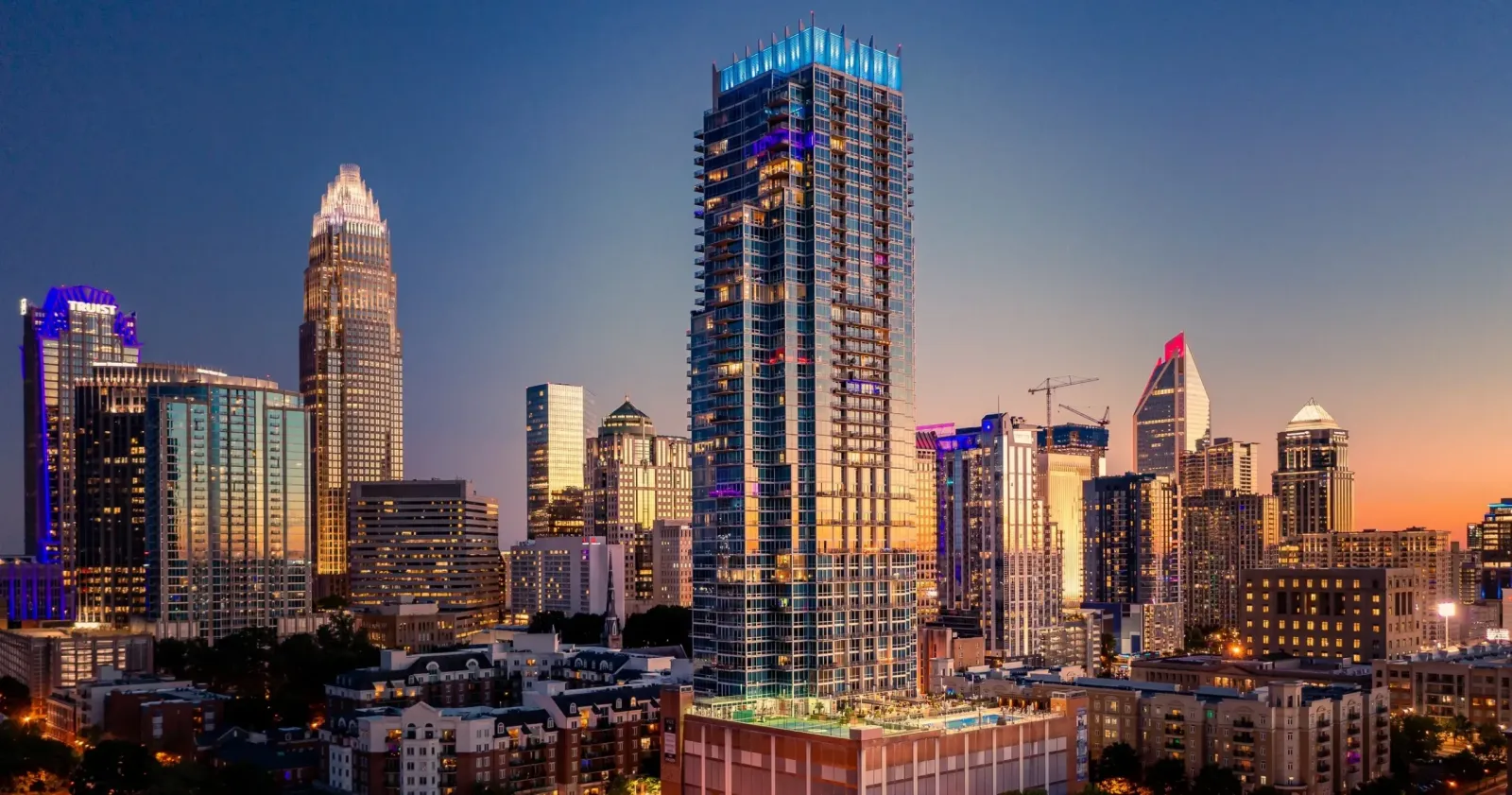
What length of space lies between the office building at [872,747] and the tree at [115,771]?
44518 mm

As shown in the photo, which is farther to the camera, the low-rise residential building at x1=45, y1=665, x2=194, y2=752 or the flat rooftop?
the low-rise residential building at x1=45, y1=665, x2=194, y2=752

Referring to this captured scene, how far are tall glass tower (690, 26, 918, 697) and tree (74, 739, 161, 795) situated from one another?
155ft

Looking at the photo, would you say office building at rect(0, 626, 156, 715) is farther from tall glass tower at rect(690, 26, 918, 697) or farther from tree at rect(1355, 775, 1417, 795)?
tree at rect(1355, 775, 1417, 795)

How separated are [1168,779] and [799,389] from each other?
48556mm

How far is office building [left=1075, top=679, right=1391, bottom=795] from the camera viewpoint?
126 meters

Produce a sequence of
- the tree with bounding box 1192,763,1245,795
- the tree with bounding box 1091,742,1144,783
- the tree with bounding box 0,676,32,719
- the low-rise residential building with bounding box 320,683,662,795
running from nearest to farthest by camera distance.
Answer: the low-rise residential building with bounding box 320,683,662,795
the tree with bounding box 1192,763,1245,795
the tree with bounding box 1091,742,1144,783
the tree with bounding box 0,676,32,719

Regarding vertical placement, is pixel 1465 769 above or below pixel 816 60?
below

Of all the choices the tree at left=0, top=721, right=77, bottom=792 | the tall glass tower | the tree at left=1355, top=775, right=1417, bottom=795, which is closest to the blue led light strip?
the tall glass tower

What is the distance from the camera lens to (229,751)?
450 feet

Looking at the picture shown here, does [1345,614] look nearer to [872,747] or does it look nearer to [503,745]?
[872,747]

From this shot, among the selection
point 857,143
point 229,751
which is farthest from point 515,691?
point 857,143

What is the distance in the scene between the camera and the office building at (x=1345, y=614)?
621ft

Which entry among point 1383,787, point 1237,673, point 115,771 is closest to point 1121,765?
point 1383,787

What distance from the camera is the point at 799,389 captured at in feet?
404
